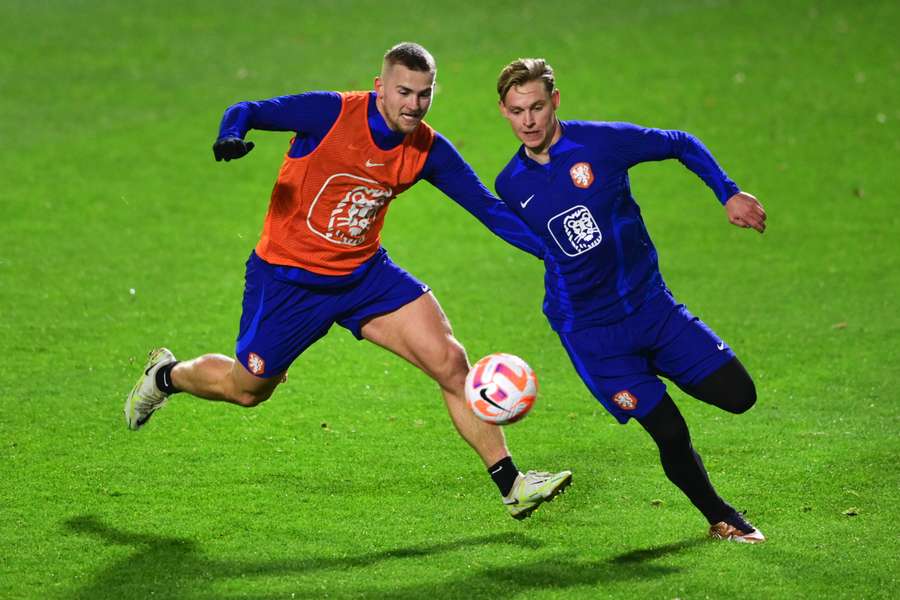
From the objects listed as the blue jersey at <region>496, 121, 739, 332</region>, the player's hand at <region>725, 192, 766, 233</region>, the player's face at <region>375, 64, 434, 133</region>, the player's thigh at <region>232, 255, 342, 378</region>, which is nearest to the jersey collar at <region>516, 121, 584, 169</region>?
the blue jersey at <region>496, 121, 739, 332</region>

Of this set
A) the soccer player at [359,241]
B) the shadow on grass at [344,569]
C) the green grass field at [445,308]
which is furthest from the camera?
the soccer player at [359,241]

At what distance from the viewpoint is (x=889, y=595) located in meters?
5.75

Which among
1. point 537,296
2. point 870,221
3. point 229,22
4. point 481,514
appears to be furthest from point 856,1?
point 481,514

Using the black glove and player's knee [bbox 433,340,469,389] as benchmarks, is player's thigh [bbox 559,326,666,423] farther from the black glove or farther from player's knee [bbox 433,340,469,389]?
the black glove

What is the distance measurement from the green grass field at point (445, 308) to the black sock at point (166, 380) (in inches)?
18.5

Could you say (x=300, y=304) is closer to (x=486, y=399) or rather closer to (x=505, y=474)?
(x=486, y=399)

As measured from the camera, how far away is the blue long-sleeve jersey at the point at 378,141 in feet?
21.4

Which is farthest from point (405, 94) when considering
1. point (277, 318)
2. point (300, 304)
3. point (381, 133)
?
point (277, 318)

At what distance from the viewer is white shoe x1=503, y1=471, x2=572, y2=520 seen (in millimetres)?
6488

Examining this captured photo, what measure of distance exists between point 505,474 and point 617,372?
0.82 meters

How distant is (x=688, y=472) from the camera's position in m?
6.34

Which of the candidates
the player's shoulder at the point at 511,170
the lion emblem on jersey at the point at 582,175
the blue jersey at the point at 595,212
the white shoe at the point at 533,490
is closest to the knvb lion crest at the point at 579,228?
the blue jersey at the point at 595,212

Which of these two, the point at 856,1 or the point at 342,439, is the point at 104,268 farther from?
the point at 856,1

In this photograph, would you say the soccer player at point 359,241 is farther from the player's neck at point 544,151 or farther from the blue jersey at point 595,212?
the player's neck at point 544,151
